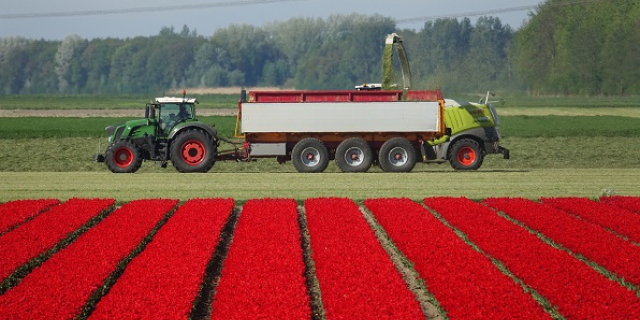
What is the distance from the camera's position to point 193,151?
83.7ft

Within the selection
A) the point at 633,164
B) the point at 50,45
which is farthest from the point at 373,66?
the point at 633,164

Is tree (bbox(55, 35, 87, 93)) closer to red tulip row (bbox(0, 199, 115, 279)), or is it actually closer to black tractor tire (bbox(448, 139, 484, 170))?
black tractor tire (bbox(448, 139, 484, 170))

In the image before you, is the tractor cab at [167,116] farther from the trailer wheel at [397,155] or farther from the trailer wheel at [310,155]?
the trailer wheel at [397,155]

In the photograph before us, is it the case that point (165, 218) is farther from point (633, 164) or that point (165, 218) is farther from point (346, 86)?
point (346, 86)

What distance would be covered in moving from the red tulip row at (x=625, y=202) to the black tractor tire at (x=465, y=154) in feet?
22.3

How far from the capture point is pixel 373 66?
13625 centimetres

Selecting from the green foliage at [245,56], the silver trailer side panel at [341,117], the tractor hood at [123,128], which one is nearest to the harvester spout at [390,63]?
the silver trailer side panel at [341,117]

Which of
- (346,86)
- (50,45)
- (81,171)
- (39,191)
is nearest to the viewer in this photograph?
(39,191)

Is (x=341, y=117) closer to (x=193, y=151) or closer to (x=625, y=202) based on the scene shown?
(x=193, y=151)

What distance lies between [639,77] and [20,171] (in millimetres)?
78740

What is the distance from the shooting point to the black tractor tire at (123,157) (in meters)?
25.5

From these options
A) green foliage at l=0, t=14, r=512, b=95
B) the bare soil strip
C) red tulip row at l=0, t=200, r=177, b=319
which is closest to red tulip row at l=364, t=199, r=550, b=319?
the bare soil strip

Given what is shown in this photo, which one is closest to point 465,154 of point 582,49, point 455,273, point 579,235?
point 579,235

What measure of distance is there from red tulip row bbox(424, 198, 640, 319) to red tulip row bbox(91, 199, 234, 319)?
4.13m
